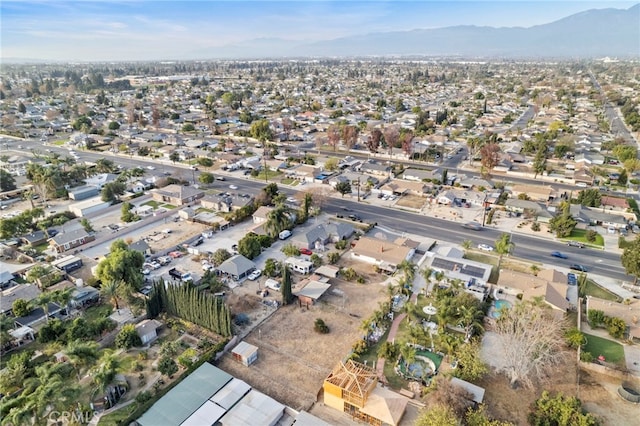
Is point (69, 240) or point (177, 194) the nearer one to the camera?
point (69, 240)

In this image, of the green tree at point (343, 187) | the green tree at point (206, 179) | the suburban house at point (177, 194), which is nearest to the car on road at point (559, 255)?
the green tree at point (343, 187)

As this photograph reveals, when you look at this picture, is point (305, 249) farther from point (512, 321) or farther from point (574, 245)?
point (574, 245)

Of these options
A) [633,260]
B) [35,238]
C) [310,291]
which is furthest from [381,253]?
[35,238]

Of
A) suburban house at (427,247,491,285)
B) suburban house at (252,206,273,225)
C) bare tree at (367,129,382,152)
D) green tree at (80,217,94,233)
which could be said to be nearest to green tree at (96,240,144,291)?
green tree at (80,217,94,233)

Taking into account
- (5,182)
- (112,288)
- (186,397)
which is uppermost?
(5,182)

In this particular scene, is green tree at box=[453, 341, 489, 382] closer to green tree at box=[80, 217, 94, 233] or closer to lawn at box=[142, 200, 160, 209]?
green tree at box=[80, 217, 94, 233]

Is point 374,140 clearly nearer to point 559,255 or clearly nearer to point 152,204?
point 559,255

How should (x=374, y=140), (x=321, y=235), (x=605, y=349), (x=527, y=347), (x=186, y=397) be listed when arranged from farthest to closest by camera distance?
1. (x=374, y=140)
2. (x=321, y=235)
3. (x=605, y=349)
4. (x=527, y=347)
5. (x=186, y=397)
